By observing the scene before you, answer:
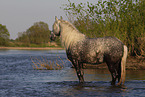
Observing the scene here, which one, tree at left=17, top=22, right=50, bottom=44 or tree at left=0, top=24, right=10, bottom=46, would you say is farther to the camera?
tree at left=17, top=22, right=50, bottom=44

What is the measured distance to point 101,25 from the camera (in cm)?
1817

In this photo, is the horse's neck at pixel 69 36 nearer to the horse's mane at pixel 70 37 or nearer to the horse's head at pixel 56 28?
the horse's mane at pixel 70 37

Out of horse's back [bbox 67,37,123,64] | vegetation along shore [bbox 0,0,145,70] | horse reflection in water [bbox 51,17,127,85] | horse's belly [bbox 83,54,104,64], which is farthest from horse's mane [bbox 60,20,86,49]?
vegetation along shore [bbox 0,0,145,70]

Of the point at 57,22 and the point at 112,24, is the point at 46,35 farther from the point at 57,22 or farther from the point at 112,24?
the point at 57,22

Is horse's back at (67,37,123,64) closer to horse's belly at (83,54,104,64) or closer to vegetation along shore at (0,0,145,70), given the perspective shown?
horse's belly at (83,54,104,64)

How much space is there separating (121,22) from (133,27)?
832mm

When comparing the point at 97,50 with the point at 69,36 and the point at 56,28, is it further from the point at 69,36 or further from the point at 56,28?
the point at 56,28

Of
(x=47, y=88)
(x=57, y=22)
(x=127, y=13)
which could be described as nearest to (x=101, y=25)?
(x=127, y=13)

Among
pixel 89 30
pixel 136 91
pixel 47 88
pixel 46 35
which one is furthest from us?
pixel 46 35

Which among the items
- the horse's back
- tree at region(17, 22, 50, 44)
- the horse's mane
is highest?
the horse's mane

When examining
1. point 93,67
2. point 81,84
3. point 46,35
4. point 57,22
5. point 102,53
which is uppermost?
point 57,22

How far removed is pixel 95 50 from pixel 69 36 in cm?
113

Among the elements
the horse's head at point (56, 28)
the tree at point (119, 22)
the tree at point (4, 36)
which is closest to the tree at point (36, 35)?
the tree at point (4, 36)

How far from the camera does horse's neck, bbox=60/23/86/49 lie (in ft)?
33.3
